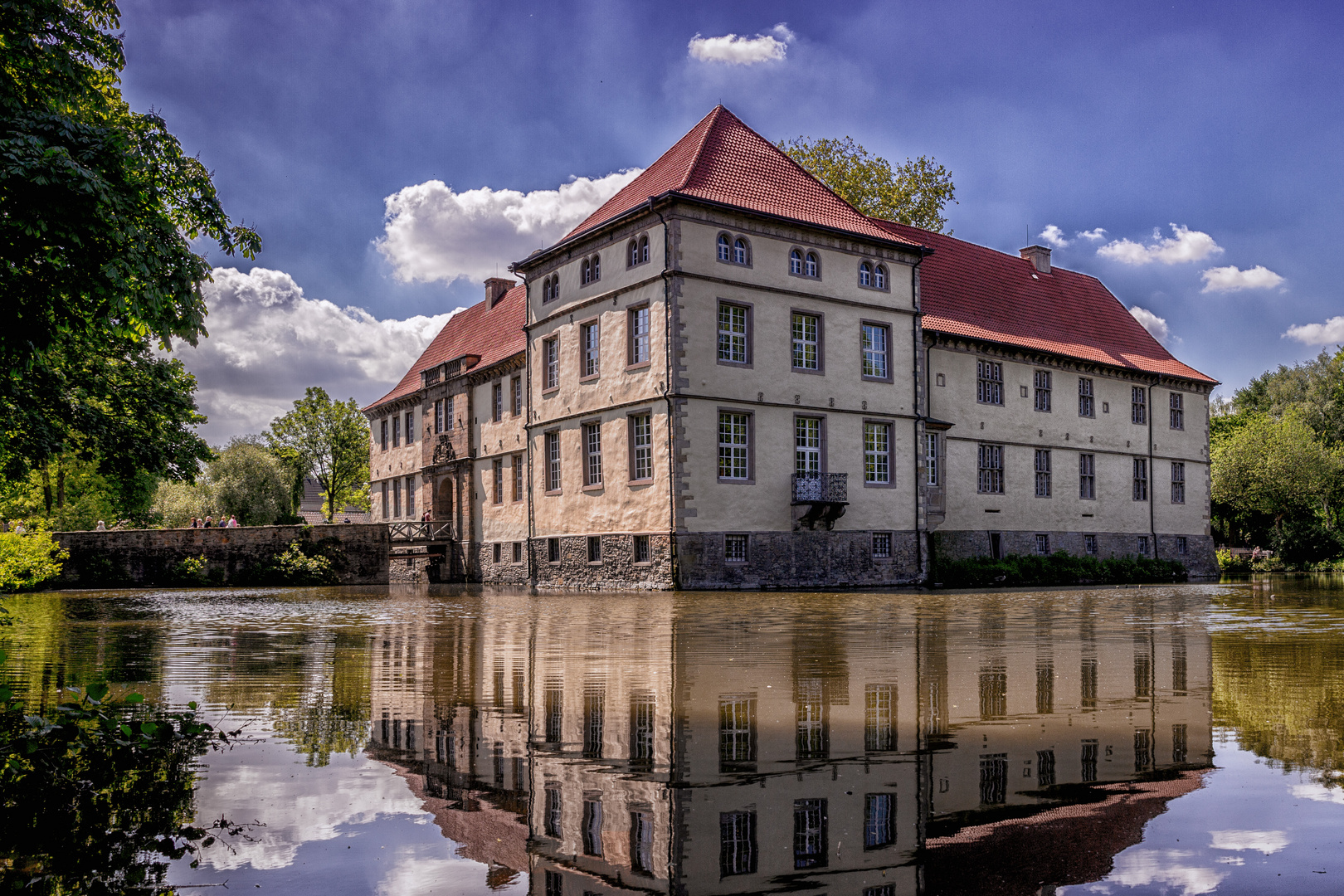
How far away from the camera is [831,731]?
17.1 feet

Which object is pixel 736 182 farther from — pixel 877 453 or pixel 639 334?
pixel 877 453

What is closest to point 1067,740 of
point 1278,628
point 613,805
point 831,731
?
point 831,731

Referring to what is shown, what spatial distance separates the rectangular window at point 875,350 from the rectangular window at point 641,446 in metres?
7.37

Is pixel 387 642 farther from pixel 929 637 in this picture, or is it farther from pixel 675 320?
pixel 675 320

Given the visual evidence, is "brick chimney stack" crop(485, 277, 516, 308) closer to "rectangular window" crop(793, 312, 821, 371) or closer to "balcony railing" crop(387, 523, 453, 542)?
"balcony railing" crop(387, 523, 453, 542)

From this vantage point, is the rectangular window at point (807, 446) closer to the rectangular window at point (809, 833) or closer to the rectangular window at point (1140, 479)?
the rectangular window at point (1140, 479)

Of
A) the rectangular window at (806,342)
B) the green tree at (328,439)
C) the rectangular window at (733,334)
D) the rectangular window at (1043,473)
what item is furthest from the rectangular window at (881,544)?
the green tree at (328,439)

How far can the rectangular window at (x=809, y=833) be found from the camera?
3139mm

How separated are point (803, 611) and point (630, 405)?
13690 mm

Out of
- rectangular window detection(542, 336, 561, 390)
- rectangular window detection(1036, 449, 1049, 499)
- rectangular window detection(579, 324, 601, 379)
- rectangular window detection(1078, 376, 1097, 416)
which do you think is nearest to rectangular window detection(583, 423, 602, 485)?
rectangular window detection(579, 324, 601, 379)

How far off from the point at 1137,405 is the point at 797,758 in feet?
145

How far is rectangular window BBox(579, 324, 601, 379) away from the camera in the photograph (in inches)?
1262

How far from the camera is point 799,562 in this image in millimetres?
29500

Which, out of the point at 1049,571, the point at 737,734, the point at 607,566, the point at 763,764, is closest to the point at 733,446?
the point at 607,566
